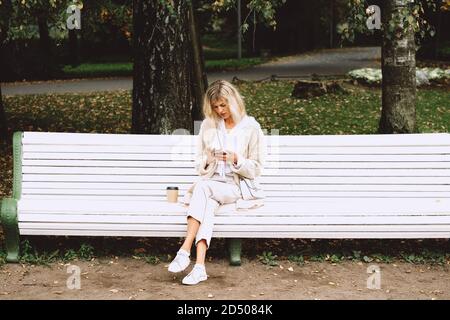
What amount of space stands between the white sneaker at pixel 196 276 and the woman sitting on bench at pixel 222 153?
32 centimetres

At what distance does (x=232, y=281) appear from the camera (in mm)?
5262

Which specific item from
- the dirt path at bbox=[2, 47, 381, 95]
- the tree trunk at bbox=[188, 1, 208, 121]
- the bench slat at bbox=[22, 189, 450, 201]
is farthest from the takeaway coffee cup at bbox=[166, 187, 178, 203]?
the dirt path at bbox=[2, 47, 381, 95]

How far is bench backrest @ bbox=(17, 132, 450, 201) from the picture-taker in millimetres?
6008

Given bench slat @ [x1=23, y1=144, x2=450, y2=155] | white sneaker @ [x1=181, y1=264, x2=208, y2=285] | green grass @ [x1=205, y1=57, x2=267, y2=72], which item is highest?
green grass @ [x1=205, y1=57, x2=267, y2=72]

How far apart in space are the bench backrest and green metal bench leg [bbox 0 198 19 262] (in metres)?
0.37

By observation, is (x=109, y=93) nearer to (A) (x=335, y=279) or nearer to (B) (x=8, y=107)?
(B) (x=8, y=107)

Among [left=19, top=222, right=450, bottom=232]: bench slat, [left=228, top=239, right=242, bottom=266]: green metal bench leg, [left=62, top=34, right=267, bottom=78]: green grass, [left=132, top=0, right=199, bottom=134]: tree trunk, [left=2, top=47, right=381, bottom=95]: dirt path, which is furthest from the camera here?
[left=62, top=34, right=267, bottom=78]: green grass

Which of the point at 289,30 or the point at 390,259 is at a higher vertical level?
the point at 289,30

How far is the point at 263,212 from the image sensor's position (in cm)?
550

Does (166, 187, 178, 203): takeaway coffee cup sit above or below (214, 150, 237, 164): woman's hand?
below

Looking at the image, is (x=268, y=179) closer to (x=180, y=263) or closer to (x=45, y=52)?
(x=180, y=263)

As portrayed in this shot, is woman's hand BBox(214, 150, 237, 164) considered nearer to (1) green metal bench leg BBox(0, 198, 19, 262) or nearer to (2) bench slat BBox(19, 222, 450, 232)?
(2) bench slat BBox(19, 222, 450, 232)

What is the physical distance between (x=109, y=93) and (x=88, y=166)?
36.1ft

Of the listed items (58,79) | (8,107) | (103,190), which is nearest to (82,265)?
(103,190)
